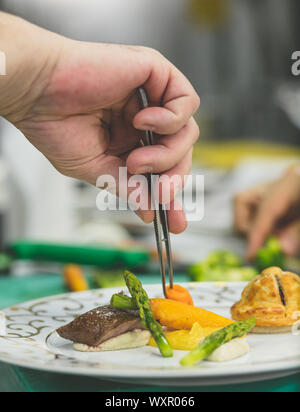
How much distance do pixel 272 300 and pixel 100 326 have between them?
37 cm

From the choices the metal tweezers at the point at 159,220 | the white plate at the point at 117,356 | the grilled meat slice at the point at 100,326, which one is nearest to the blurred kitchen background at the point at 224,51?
the white plate at the point at 117,356

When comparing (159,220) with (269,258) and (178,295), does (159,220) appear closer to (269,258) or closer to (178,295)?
(178,295)

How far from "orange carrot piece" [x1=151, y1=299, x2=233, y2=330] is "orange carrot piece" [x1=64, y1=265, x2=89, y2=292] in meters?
0.67

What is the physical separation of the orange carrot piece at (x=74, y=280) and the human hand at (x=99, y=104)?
59cm

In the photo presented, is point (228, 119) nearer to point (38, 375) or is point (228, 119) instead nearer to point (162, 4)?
point (162, 4)

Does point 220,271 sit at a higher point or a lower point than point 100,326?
lower

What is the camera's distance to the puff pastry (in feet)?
3.14

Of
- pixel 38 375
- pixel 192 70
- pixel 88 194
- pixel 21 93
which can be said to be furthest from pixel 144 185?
pixel 192 70

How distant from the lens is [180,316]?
3.01ft

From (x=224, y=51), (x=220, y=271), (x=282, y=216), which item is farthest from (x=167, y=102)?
(x=224, y=51)

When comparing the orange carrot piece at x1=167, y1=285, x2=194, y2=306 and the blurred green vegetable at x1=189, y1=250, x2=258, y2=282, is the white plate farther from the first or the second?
the blurred green vegetable at x1=189, y1=250, x2=258, y2=282

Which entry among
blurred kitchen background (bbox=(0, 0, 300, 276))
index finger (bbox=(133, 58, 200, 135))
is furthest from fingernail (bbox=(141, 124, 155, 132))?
blurred kitchen background (bbox=(0, 0, 300, 276))

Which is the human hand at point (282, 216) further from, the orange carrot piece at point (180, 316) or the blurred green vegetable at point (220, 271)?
the orange carrot piece at point (180, 316)

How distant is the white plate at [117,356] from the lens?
25.6 inches
